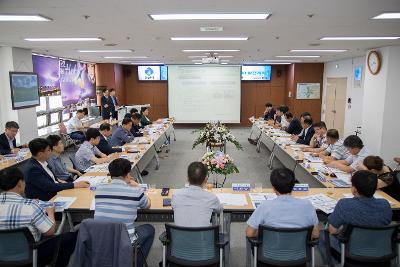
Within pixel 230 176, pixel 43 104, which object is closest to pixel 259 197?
pixel 230 176

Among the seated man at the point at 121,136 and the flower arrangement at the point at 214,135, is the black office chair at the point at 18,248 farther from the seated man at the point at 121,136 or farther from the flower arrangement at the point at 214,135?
the seated man at the point at 121,136

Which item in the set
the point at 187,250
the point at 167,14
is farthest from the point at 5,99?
the point at 187,250

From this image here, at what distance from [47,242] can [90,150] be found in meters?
2.31

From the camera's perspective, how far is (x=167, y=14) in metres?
3.59

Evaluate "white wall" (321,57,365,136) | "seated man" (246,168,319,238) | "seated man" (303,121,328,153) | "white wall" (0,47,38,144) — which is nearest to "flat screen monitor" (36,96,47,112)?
"white wall" (0,47,38,144)

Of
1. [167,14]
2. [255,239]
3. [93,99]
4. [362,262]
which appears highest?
[167,14]

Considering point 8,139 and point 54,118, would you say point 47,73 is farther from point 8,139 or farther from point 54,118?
point 8,139

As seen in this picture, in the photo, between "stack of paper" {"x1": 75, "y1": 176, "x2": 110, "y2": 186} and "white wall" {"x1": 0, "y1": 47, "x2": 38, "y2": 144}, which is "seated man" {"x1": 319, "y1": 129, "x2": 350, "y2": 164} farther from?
"white wall" {"x1": 0, "y1": 47, "x2": 38, "y2": 144}

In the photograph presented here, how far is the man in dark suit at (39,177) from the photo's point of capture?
3.42 m

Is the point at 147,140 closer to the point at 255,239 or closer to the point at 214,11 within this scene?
the point at 214,11

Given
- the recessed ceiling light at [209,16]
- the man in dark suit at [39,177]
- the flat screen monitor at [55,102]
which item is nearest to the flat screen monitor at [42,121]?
the flat screen monitor at [55,102]

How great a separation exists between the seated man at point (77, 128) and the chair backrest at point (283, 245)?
24.2 ft

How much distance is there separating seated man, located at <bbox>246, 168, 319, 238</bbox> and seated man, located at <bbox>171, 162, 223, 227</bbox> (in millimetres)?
340

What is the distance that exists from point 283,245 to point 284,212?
24 cm
